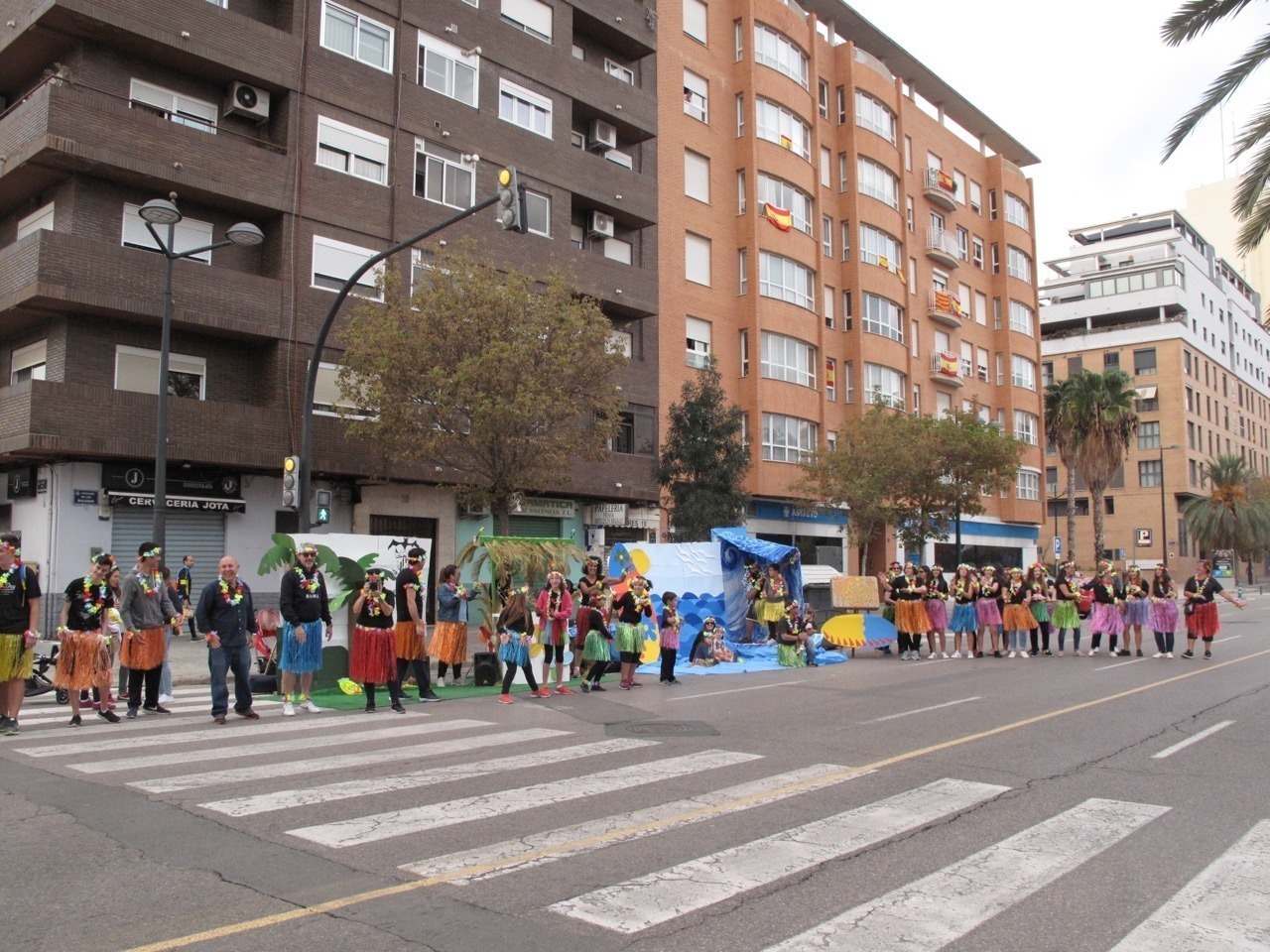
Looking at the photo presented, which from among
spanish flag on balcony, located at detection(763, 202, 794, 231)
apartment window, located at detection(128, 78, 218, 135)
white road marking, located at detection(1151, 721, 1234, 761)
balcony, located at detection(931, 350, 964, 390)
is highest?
spanish flag on balcony, located at detection(763, 202, 794, 231)

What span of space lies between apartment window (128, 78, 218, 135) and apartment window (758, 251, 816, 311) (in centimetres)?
2003

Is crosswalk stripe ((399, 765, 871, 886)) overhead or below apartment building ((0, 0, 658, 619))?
below

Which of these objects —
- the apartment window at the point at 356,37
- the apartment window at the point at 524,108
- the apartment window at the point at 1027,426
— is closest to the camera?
the apartment window at the point at 356,37

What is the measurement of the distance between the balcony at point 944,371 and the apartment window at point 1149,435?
3584cm

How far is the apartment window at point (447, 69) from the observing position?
2777cm

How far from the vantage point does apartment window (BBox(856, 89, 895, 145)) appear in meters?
43.9

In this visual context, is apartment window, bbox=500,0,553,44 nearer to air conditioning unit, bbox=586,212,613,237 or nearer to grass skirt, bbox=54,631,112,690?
air conditioning unit, bbox=586,212,613,237

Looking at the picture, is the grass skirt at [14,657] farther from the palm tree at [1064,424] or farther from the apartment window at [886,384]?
the palm tree at [1064,424]

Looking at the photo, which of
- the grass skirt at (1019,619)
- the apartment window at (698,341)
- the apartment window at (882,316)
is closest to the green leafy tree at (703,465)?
the apartment window at (698,341)

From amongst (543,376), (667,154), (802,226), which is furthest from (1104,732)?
(802,226)

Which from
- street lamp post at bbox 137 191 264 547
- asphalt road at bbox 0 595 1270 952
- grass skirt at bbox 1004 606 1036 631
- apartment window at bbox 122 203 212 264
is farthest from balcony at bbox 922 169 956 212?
asphalt road at bbox 0 595 1270 952

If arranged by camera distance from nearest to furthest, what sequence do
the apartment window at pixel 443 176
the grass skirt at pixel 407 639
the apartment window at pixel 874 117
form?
the grass skirt at pixel 407 639
the apartment window at pixel 443 176
the apartment window at pixel 874 117

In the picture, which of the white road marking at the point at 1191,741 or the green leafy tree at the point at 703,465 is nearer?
the white road marking at the point at 1191,741

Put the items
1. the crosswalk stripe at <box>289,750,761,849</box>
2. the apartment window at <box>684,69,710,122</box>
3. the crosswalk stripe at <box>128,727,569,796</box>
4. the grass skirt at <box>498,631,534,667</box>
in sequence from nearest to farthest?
the crosswalk stripe at <box>289,750,761,849</box>
the crosswalk stripe at <box>128,727,569,796</box>
the grass skirt at <box>498,631,534,667</box>
the apartment window at <box>684,69,710,122</box>
